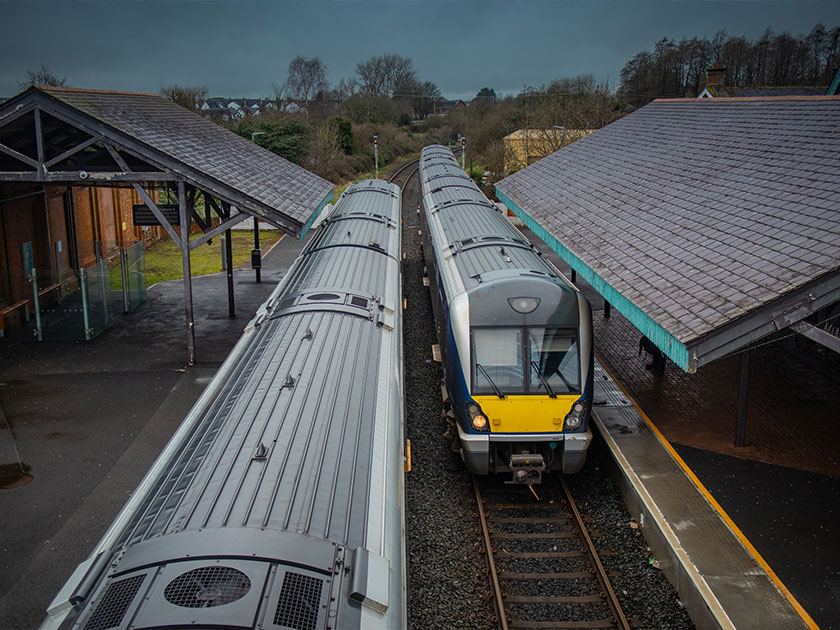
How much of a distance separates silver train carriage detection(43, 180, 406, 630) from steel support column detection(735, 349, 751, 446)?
15.3ft

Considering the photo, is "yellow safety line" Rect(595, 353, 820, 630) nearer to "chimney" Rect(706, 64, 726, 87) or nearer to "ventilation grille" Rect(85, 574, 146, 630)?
"ventilation grille" Rect(85, 574, 146, 630)

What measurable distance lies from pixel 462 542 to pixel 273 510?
4.37m

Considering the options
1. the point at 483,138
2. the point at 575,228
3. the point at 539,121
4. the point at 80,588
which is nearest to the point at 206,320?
the point at 575,228

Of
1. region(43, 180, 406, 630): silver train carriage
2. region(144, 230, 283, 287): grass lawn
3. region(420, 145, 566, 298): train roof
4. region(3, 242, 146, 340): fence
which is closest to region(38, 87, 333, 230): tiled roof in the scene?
region(420, 145, 566, 298): train roof

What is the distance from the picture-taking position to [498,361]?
8812 millimetres

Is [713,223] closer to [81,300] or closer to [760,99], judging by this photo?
[760,99]

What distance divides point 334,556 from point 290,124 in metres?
37.4

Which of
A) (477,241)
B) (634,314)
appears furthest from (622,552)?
(477,241)

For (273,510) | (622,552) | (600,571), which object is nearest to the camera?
(273,510)

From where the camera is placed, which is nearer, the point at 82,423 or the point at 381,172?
the point at 82,423

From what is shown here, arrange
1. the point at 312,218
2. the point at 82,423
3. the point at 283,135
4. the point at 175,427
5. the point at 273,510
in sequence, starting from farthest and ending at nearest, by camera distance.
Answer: the point at 283,135, the point at 312,218, the point at 82,423, the point at 175,427, the point at 273,510

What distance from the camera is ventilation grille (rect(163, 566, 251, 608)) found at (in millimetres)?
3592

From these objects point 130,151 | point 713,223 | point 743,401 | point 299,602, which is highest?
point 130,151

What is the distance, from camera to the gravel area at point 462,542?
7.01 meters
